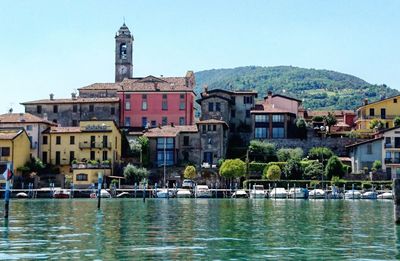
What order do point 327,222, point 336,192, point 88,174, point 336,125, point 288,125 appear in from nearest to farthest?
point 327,222 → point 336,192 → point 88,174 → point 288,125 → point 336,125

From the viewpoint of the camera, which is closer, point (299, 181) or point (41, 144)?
point (299, 181)

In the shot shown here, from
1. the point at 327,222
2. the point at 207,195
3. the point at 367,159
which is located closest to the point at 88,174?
the point at 207,195

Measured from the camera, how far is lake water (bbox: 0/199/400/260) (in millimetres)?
28281

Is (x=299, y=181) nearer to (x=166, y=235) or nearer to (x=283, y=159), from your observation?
(x=283, y=159)

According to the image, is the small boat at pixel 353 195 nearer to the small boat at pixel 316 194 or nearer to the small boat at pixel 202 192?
the small boat at pixel 316 194

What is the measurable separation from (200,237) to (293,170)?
63.3 metres

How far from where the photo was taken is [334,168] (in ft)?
311

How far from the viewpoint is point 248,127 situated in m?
109

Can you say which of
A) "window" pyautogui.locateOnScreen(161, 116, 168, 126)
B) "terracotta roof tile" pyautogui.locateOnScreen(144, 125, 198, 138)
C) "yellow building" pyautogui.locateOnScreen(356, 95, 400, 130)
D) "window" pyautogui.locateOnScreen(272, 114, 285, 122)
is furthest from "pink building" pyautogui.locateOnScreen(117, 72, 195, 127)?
"yellow building" pyautogui.locateOnScreen(356, 95, 400, 130)

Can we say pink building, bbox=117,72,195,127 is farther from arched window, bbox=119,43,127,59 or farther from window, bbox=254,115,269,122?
arched window, bbox=119,43,127,59

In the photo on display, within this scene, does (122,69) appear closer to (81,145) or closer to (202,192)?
(81,145)

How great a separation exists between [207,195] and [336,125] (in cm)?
3536

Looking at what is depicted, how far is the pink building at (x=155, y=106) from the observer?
4373 inches

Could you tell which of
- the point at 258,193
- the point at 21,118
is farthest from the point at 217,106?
the point at 21,118
